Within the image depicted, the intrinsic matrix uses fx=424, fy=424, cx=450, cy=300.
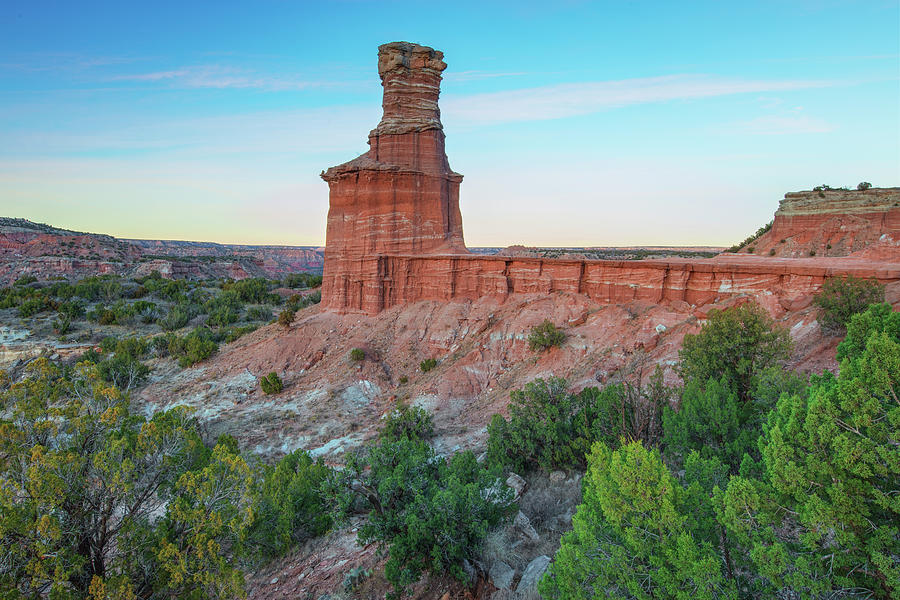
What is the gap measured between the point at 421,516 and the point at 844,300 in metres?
11.7

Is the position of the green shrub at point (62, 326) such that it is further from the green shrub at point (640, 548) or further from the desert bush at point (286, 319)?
the green shrub at point (640, 548)

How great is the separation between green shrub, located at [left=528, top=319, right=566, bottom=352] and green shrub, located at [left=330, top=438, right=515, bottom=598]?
1011 cm

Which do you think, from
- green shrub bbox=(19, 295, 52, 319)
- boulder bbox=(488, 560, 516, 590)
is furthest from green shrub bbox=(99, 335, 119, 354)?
boulder bbox=(488, 560, 516, 590)

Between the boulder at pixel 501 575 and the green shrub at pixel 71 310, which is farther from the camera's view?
the green shrub at pixel 71 310

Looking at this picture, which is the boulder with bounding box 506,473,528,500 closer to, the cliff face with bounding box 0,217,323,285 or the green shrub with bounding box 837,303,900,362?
the green shrub with bounding box 837,303,900,362

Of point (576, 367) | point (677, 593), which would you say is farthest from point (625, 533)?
point (576, 367)

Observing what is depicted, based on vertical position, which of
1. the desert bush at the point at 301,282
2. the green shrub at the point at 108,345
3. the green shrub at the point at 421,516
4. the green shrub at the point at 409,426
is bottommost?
the green shrub at the point at 108,345

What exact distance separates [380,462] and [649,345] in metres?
10.8

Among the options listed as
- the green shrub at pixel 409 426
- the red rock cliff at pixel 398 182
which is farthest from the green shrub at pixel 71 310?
the green shrub at pixel 409 426

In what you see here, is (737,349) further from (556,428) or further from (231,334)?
(231,334)

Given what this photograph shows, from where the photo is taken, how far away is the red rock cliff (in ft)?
77.3

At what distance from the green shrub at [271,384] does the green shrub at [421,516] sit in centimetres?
1397

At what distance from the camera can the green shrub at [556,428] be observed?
31.7ft

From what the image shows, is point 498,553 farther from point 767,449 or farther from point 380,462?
point 767,449
